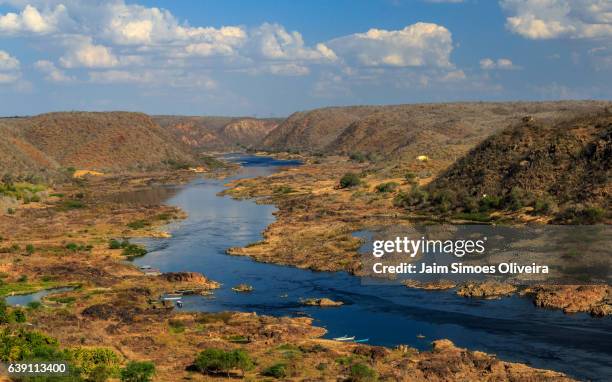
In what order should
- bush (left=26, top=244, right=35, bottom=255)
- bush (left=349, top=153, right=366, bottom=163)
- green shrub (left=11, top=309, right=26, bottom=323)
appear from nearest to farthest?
green shrub (left=11, top=309, right=26, bottom=323), bush (left=26, top=244, right=35, bottom=255), bush (left=349, top=153, right=366, bottom=163)

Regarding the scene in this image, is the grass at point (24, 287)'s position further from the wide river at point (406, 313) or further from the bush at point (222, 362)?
the bush at point (222, 362)

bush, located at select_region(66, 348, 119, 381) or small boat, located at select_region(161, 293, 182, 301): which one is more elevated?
bush, located at select_region(66, 348, 119, 381)

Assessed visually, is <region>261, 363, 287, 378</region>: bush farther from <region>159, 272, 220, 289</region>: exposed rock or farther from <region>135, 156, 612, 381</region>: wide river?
<region>159, 272, 220, 289</region>: exposed rock

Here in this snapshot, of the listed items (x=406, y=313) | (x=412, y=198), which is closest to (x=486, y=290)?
(x=406, y=313)

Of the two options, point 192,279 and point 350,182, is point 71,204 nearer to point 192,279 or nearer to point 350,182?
point 350,182

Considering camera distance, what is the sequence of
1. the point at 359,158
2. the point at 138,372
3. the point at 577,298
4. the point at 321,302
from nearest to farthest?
the point at 138,372 < the point at 577,298 < the point at 321,302 < the point at 359,158

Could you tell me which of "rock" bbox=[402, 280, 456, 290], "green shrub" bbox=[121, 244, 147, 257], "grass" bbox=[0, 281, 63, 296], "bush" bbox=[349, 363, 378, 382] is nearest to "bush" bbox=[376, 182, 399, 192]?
"green shrub" bbox=[121, 244, 147, 257]

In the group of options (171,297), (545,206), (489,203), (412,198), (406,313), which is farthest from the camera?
(412,198)

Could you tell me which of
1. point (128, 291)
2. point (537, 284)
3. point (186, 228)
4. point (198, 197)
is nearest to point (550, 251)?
point (537, 284)
